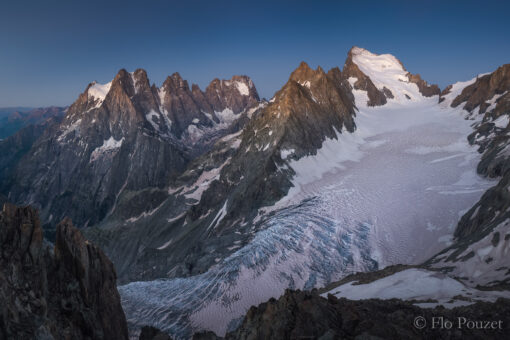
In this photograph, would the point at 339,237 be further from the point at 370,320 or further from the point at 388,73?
the point at 388,73

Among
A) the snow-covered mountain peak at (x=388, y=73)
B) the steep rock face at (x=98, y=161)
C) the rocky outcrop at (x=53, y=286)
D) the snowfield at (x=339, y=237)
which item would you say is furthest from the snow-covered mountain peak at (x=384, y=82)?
the rocky outcrop at (x=53, y=286)

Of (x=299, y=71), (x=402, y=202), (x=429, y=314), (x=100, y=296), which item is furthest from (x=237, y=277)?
(x=299, y=71)

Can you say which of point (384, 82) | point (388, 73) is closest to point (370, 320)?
point (384, 82)

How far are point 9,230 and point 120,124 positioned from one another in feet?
589

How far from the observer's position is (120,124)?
7023 inches

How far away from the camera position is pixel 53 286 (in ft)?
48.3

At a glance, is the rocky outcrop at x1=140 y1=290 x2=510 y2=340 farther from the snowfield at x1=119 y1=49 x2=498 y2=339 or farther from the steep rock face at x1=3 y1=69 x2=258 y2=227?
the steep rock face at x1=3 y1=69 x2=258 y2=227

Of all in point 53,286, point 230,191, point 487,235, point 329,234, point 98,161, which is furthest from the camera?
point 98,161

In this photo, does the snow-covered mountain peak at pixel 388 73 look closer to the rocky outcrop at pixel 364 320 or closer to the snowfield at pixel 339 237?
the snowfield at pixel 339 237

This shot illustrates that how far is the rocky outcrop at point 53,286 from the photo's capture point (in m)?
11.8

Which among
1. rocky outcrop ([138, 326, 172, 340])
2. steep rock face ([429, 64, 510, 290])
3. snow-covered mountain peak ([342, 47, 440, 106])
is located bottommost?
rocky outcrop ([138, 326, 172, 340])

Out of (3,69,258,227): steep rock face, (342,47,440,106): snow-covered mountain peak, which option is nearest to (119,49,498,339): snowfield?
(342,47,440,106): snow-covered mountain peak

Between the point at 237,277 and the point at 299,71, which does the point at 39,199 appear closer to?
the point at 299,71

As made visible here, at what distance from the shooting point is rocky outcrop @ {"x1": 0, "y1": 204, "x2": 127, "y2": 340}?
1184 centimetres
